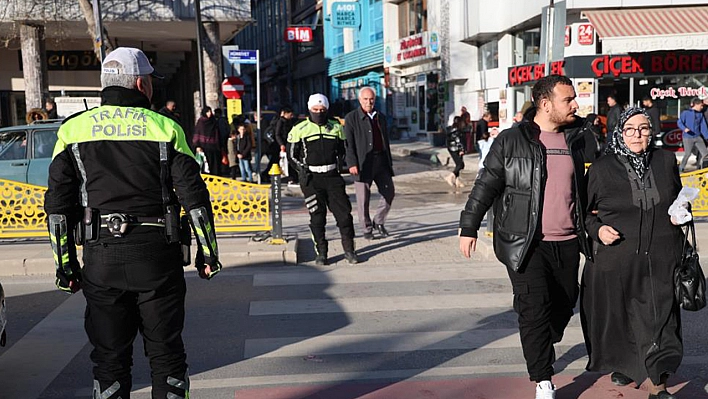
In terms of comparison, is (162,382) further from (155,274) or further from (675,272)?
(675,272)

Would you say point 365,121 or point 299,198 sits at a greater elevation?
point 365,121

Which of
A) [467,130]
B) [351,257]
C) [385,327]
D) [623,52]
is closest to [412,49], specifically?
[467,130]

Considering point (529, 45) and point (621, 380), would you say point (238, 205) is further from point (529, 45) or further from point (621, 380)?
point (529, 45)

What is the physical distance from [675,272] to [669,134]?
18294 mm

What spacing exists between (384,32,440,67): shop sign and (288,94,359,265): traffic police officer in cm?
2364

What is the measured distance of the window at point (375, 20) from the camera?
3947 centimetres

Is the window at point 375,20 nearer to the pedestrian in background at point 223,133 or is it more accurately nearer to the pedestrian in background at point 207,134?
the pedestrian in background at point 223,133

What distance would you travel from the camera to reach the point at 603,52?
819 inches

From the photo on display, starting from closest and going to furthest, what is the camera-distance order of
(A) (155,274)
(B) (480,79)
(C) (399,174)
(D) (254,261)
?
(A) (155,274) < (D) (254,261) < (C) (399,174) < (B) (480,79)

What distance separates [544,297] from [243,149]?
1340cm

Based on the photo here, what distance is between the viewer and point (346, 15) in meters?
42.1

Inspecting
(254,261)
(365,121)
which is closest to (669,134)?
(365,121)

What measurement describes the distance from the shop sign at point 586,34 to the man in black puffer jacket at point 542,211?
1814 cm

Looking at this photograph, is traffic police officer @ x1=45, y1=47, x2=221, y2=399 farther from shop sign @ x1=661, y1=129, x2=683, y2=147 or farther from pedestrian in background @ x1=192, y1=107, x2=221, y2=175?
shop sign @ x1=661, y1=129, x2=683, y2=147
